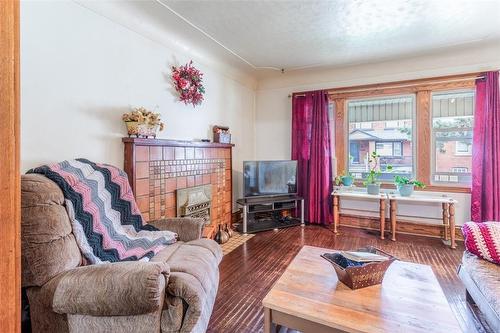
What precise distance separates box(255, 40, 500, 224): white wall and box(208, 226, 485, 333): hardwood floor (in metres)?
0.66

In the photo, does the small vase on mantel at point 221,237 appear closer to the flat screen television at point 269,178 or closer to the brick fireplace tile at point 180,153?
the flat screen television at point 269,178

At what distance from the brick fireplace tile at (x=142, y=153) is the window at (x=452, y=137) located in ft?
12.1

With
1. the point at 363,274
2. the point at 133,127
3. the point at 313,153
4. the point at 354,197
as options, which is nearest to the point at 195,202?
the point at 133,127

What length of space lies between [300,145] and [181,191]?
7.03 feet

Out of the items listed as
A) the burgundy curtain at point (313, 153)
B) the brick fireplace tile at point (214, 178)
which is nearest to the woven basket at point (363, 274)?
the brick fireplace tile at point (214, 178)

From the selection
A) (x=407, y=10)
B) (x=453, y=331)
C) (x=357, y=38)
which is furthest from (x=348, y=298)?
(x=357, y=38)

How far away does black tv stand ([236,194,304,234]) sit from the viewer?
144 inches

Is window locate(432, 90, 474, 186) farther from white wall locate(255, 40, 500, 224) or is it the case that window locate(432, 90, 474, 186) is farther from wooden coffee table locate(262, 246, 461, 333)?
wooden coffee table locate(262, 246, 461, 333)

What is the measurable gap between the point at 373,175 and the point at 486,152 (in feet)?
4.16

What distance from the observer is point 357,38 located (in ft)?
9.54

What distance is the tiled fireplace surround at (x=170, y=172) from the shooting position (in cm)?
235

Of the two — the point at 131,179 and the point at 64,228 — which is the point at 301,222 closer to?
the point at 131,179

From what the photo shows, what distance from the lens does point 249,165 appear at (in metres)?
3.74

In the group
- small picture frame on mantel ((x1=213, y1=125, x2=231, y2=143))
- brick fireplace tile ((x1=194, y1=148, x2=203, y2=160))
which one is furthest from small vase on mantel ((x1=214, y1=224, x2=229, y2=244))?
small picture frame on mantel ((x1=213, y1=125, x2=231, y2=143))
